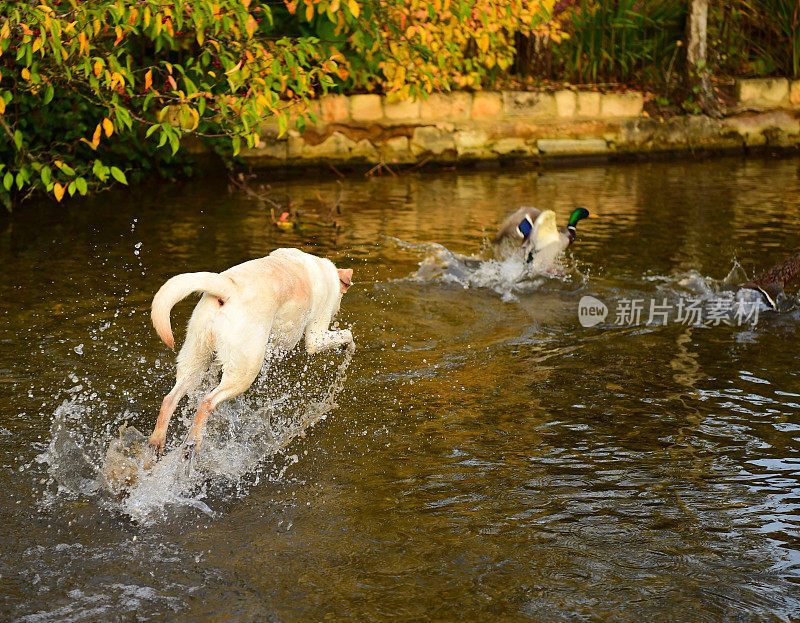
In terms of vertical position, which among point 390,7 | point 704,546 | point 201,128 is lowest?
point 704,546

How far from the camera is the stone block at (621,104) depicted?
17.1 meters

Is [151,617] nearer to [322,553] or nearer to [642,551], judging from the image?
[322,553]

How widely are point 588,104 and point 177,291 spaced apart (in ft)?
44.4

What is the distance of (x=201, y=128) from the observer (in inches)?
559

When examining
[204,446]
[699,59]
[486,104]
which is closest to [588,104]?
[486,104]

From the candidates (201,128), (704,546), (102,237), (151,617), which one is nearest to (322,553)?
(151,617)

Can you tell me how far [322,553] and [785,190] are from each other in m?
11.1

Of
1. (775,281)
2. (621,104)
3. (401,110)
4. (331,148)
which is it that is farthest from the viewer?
(621,104)

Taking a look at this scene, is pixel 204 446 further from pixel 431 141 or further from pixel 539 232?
pixel 431 141

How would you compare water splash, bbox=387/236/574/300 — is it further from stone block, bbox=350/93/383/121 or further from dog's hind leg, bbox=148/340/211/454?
stone block, bbox=350/93/383/121

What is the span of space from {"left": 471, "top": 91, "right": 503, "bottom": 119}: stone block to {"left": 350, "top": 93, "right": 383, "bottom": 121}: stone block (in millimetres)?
1628

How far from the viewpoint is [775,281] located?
26.3 ft

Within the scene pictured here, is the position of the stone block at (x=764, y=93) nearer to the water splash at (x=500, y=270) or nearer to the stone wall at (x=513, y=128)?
A: the stone wall at (x=513, y=128)

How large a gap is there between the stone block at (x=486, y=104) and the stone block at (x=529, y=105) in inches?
4.6
